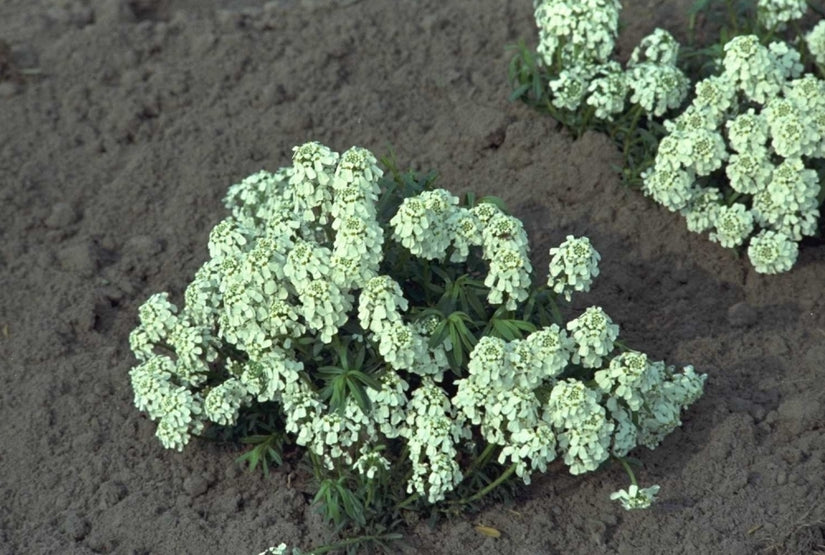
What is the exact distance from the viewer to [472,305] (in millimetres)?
5727

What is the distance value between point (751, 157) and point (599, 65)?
1.10 meters

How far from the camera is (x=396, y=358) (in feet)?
17.8

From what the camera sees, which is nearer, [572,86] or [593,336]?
[593,336]

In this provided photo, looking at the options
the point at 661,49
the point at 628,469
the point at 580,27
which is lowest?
the point at 628,469

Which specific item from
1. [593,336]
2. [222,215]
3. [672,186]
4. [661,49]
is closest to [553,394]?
[593,336]

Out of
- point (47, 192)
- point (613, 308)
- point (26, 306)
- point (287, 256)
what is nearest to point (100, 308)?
point (26, 306)

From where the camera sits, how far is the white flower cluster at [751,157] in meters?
6.48

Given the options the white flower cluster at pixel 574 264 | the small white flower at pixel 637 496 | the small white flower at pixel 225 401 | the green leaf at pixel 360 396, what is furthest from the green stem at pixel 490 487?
the small white flower at pixel 225 401

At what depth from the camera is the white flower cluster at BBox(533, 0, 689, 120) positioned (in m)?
6.93

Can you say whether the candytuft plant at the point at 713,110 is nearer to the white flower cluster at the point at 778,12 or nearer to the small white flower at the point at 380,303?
the white flower cluster at the point at 778,12

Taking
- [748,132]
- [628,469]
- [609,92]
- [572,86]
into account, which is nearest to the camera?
[628,469]

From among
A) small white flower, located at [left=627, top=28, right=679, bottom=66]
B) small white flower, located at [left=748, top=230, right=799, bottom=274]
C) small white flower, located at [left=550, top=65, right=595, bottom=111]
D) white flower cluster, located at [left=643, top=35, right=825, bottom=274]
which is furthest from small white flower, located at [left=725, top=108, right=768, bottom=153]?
small white flower, located at [left=550, top=65, right=595, bottom=111]

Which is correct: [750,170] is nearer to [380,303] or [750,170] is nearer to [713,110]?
[713,110]

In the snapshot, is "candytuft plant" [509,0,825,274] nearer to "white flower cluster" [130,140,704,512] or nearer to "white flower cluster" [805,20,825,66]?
"white flower cluster" [805,20,825,66]
